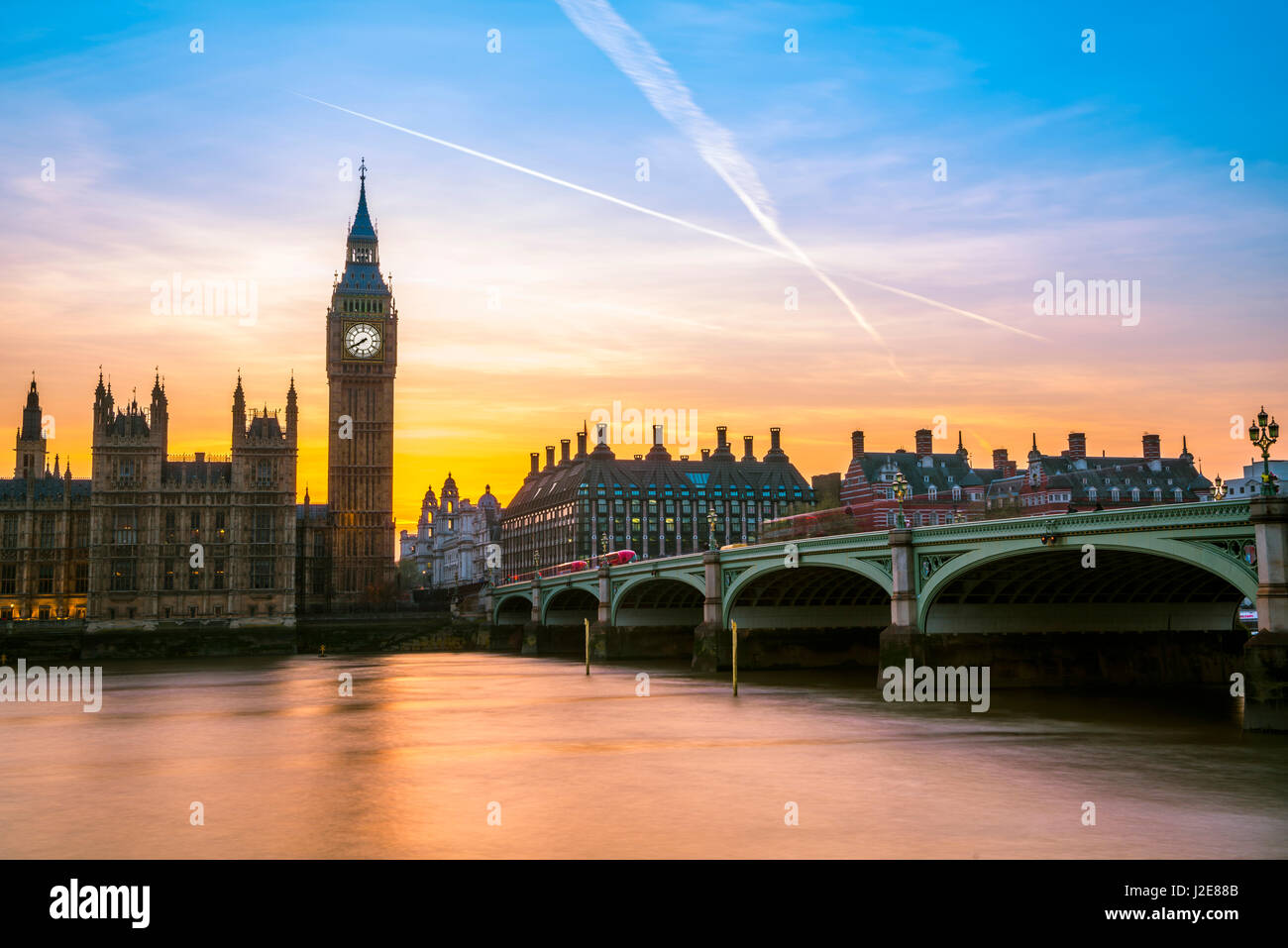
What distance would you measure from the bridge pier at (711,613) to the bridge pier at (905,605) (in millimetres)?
15921

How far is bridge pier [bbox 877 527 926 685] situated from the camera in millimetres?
47031

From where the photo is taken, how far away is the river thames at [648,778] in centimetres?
2002

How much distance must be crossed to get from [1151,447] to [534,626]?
5439cm

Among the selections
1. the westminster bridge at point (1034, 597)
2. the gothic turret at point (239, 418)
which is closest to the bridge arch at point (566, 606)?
the westminster bridge at point (1034, 597)

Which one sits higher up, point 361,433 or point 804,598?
point 361,433

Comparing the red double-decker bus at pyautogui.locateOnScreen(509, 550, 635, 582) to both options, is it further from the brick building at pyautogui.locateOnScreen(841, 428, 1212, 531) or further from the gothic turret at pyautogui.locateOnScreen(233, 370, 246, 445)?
the gothic turret at pyautogui.locateOnScreen(233, 370, 246, 445)

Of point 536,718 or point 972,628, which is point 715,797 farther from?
point 972,628

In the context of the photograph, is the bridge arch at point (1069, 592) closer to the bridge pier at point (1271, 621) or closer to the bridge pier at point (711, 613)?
the bridge pier at point (1271, 621)

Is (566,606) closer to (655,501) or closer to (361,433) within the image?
(361,433)

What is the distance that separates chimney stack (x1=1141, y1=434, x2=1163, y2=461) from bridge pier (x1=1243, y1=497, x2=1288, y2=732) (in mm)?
75625

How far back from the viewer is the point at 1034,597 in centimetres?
4953

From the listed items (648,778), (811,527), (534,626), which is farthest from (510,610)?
(648,778)
